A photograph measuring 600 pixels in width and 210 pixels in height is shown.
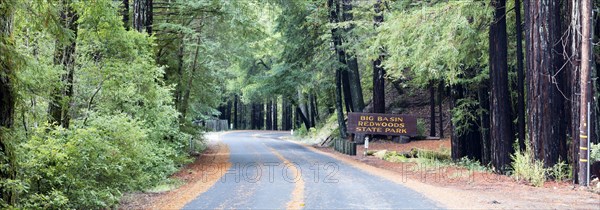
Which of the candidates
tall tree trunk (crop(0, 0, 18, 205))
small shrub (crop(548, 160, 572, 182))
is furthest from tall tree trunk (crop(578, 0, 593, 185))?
tall tree trunk (crop(0, 0, 18, 205))

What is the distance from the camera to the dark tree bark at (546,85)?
36.9 feet

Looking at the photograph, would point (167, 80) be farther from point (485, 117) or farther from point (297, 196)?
point (485, 117)

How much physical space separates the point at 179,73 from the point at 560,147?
48.0 ft

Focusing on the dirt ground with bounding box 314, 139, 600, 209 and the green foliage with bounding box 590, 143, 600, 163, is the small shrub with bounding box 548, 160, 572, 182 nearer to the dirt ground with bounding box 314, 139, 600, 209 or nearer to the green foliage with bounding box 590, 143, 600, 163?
the dirt ground with bounding box 314, 139, 600, 209

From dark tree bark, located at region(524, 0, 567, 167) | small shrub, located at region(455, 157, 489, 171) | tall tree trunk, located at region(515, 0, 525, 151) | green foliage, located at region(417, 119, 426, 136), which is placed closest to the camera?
dark tree bark, located at region(524, 0, 567, 167)

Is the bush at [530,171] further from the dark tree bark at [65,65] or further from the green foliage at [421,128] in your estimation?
the green foliage at [421,128]

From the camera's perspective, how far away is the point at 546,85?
1136cm

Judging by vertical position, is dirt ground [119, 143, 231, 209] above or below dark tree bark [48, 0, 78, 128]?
below

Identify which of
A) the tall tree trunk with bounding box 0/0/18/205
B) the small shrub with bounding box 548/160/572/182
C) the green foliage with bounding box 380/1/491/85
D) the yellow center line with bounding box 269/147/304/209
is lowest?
the yellow center line with bounding box 269/147/304/209

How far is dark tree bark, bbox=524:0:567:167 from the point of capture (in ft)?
36.9

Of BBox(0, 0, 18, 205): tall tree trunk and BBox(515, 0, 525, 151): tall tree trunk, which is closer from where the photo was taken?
BBox(0, 0, 18, 205): tall tree trunk

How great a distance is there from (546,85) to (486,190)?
3320 millimetres

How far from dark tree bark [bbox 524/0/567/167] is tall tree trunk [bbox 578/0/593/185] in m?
0.87

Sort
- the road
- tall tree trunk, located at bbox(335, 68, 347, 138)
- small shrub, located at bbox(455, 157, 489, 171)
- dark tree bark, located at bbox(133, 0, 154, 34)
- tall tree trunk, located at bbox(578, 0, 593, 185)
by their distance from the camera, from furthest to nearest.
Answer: tall tree trunk, located at bbox(335, 68, 347, 138)
dark tree bark, located at bbox(133, 0, 154, 34)
small shrub, located at bbox(455, 157, 489, 171)
tall tree trunk, located at bbox(578, 0, 593, 185)
the road
